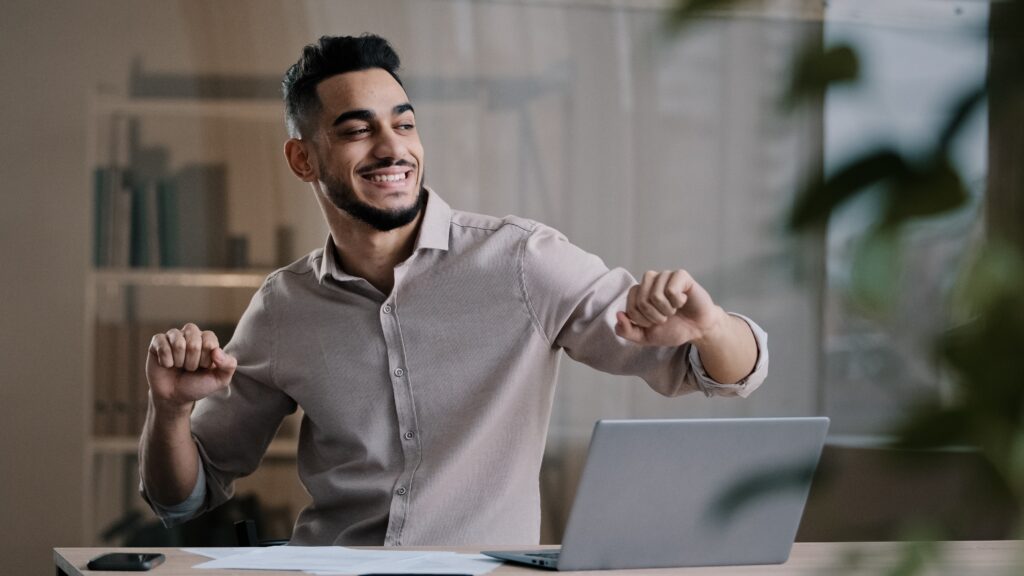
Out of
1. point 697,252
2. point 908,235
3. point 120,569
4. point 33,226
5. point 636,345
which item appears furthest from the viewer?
point 697,252

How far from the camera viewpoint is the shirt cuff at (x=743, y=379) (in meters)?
1.90

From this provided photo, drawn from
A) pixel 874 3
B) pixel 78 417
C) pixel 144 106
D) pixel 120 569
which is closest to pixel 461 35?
pixel 144 106

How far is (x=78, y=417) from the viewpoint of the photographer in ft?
11.0

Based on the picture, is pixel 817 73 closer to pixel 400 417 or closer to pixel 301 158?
pixel 400 417

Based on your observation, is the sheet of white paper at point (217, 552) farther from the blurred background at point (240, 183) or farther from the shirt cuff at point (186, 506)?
the blurred background at point (240, 183)

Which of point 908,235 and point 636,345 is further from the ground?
point 908,235

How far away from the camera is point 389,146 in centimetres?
217

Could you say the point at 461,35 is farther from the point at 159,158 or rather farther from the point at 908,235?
the point at 908,235

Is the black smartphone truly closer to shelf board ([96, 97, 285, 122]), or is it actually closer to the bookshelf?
the bookshelf

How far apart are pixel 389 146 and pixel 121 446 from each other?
1653mm

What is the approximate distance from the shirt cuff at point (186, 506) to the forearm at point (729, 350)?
0.93 m

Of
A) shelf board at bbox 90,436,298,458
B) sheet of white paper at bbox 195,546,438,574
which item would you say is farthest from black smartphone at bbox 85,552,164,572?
shelf board at bbox 90,436,298,458

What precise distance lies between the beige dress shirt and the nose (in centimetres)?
10

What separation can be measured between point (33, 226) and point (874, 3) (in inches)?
133
